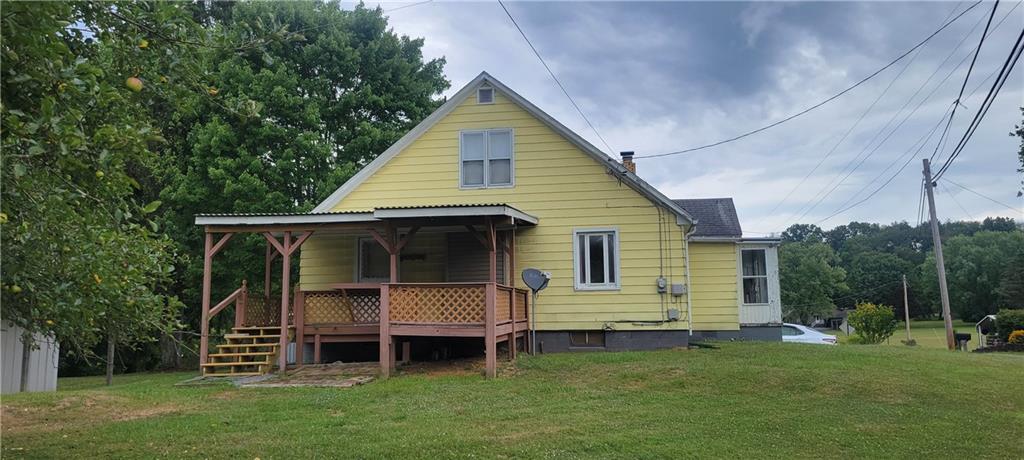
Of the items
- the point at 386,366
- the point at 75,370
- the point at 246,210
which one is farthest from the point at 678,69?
the point at 75,370

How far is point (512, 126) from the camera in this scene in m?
14.4

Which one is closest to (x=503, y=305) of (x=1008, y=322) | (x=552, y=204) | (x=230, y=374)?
(x=552, y=204)

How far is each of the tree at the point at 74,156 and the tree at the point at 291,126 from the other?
14673 mm

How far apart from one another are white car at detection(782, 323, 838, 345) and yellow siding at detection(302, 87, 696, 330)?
25.6 feet

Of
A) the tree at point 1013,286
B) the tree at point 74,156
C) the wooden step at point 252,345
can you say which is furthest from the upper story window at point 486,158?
the tree at point 1013,286

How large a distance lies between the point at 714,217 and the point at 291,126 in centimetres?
1382

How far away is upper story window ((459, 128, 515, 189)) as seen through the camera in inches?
567

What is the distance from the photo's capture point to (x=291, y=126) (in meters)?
20.5

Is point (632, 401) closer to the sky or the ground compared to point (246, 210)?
closer to the ground

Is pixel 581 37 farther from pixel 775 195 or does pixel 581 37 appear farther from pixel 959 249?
pixel 959 249

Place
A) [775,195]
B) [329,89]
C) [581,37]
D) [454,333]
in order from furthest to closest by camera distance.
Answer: [775,195] < [329,89] < [581,37] < [454,333]

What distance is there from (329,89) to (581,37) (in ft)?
39.4

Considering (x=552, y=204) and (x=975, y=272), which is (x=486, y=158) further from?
(x=975, y=272)

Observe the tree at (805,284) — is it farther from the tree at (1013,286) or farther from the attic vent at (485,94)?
the attic vent at (485,94)
